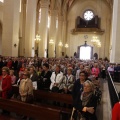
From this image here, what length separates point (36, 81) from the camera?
7.94m

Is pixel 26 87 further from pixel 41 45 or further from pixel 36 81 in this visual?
pixel 41 45

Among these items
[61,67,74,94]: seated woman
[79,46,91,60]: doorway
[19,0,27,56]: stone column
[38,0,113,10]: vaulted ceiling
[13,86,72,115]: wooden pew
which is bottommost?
[13,86,72,115]: wooden pew

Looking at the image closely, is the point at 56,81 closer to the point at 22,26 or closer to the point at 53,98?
the point at 53,98

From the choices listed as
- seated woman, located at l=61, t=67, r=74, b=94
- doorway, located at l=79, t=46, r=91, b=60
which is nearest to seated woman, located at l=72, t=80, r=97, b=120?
seated woman, located at l=61, t=67, r=74, b=94

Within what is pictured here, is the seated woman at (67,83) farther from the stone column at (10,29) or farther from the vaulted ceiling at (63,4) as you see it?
the vaulted ceiling at (63,4)

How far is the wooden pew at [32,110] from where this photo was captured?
15.1 feet

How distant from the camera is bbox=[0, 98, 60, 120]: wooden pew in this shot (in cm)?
460

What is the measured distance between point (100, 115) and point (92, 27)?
35051 mm

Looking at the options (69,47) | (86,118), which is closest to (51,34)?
(69,47)

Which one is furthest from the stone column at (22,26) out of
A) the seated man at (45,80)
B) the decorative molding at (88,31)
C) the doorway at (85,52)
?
the seated man at (45,80)

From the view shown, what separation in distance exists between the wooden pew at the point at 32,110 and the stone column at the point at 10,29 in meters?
12.5

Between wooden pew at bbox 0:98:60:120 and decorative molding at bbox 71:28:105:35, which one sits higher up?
decorative molding at bbox 71:28:105:35

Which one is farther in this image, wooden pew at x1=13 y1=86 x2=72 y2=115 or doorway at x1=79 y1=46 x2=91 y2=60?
doorway at x1=79 y1=46 x2=91 y2=60

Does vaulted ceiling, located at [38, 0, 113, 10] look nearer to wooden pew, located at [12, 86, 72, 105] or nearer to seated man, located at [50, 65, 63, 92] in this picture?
seated man, located at [50, 65, 63, 92]
